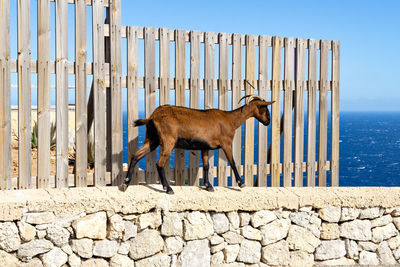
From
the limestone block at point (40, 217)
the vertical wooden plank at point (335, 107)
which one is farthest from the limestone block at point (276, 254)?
the limestone block at point (40, 217)

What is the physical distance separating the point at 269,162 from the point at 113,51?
269 centimetres

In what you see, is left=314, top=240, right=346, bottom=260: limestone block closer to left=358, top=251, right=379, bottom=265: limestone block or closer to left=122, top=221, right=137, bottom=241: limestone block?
left=358, top=251, right=379, bottom=265: limestone block

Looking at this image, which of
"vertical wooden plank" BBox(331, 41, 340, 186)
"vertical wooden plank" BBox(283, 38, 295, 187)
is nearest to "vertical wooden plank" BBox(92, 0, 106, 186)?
"vertical wooden plank" BBox(283, 38, 295, 187)

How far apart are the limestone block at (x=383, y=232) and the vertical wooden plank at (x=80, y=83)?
3.69 meters

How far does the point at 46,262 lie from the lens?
5.09 metres

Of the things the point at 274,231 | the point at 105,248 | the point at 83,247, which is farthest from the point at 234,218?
the point at 83,247

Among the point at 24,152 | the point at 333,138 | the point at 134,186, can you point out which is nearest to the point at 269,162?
the point at 333,138

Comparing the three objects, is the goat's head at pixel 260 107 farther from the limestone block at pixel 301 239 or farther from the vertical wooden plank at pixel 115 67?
the vertical wooden plank at pixel 115 67

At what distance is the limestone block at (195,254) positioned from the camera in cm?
552

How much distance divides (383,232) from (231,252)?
6.71 ft

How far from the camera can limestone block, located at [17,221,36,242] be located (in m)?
4.99

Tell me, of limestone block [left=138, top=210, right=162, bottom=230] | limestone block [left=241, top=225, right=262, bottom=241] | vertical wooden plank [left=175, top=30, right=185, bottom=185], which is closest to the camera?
limestone block [left=138, top=210, right=162, bottom=230]

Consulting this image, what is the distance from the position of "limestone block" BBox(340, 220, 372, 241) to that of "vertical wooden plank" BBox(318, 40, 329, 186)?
4.40 ft

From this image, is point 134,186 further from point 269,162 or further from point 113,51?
point 269,162
